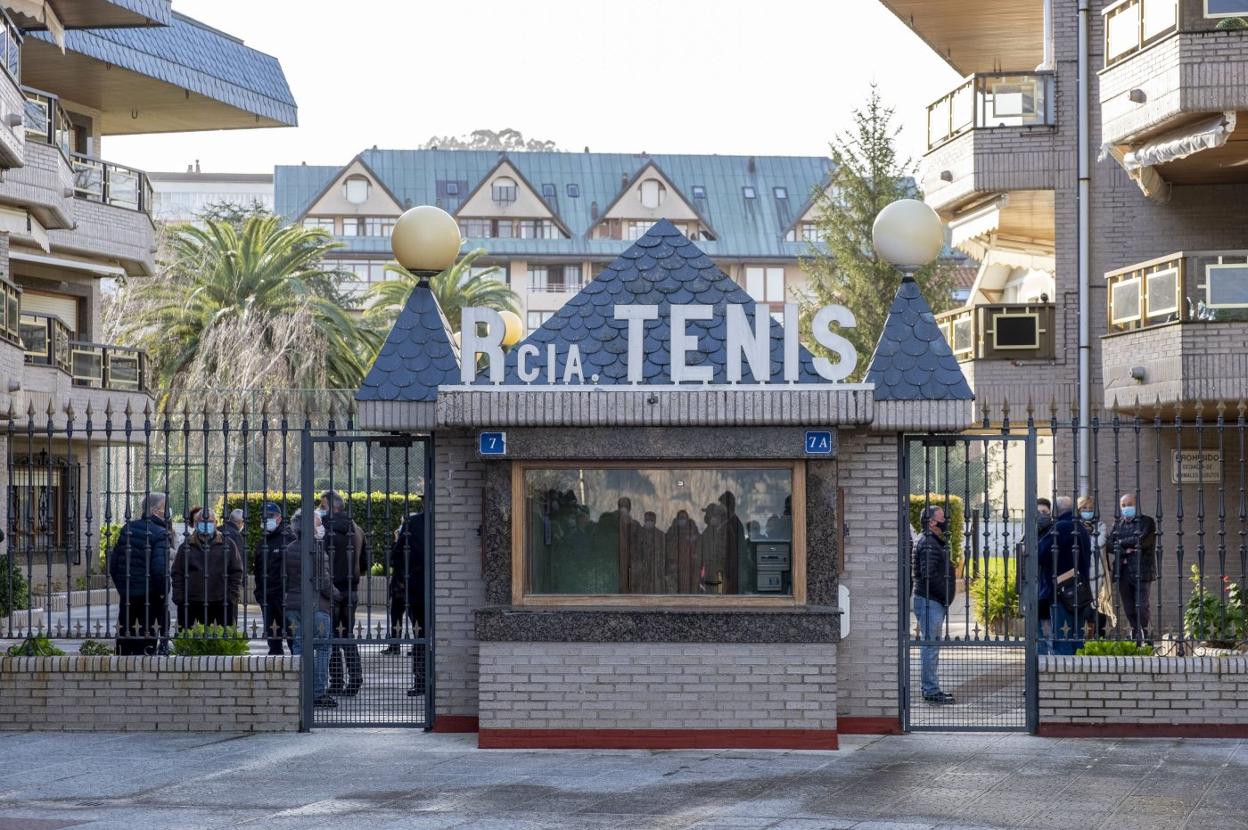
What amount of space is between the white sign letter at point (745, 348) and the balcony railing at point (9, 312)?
42.7 ft

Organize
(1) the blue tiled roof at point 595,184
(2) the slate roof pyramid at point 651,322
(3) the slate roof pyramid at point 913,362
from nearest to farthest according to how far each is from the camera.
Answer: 1. (2) the slate roof pyramid at point 651,322
2. (3) the slate roof pyramid at point 913,362
3. (1) the blue tiled roof at point 595,184

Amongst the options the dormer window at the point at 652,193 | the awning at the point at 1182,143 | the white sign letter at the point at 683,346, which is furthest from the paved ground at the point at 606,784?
the dormer window at the point at 652,193

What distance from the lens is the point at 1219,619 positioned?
14047mm

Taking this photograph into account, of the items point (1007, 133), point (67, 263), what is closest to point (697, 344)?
point (1007, 133)

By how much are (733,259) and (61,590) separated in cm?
6083

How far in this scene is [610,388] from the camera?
1269 centimetres

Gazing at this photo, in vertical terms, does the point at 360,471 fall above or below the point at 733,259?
below

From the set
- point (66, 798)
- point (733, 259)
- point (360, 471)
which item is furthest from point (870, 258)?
point (66, 798)

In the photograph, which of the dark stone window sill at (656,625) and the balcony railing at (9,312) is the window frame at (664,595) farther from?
the balcony railing at (9,312)

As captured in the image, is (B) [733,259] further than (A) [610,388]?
Yes

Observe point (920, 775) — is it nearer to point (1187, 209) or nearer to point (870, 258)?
point (1187, 209)

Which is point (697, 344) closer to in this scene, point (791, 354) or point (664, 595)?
point (791, 354)

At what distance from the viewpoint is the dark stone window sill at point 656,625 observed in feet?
41.6

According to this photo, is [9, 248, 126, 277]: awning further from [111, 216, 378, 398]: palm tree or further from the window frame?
the window frame
